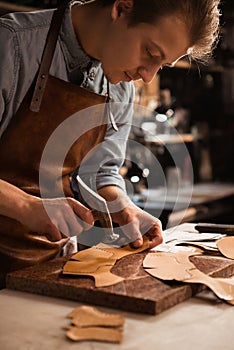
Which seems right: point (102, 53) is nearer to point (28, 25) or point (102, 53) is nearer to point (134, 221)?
point (28, 25)

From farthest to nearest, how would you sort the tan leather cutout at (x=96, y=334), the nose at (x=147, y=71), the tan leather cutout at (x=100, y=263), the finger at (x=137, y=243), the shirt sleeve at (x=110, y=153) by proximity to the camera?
1. the shirt sleeve at (x=110, y=153)
2. the finger at (x=137, y=243)
3. the nose at (x=147, y=71)
4. the tan leather cutout at (x=100, y=263)
5. the tan leather cutout at (x=96, y=334)

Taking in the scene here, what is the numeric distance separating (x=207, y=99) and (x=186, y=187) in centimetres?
119

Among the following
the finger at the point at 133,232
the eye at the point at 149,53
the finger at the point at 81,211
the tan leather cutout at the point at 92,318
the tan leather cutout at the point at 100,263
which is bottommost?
the tan leather cutout at the point at 92,318

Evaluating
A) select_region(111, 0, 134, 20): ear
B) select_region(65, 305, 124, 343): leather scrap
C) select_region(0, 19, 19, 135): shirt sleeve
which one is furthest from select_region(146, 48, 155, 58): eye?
select_region(65, 305, 124, 343): leather scrap

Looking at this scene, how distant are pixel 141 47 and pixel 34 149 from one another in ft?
1.57

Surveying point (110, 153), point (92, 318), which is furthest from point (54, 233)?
point (110, 153)

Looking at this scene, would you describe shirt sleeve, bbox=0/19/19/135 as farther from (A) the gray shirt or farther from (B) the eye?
(B) the eye

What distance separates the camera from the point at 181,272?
1529 mm

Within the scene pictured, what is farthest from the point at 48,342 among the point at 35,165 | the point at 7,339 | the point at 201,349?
the point at 35,165

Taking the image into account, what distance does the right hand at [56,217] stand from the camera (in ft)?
5.22

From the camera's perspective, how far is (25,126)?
1861 mm

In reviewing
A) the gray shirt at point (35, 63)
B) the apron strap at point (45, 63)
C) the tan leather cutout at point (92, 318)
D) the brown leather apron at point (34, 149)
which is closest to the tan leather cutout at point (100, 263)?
the tan leather cutout at point (92, 318)

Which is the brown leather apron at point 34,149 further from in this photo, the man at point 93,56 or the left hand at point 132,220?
the left hand at point 132,220

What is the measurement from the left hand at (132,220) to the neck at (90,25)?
1.58 ft
